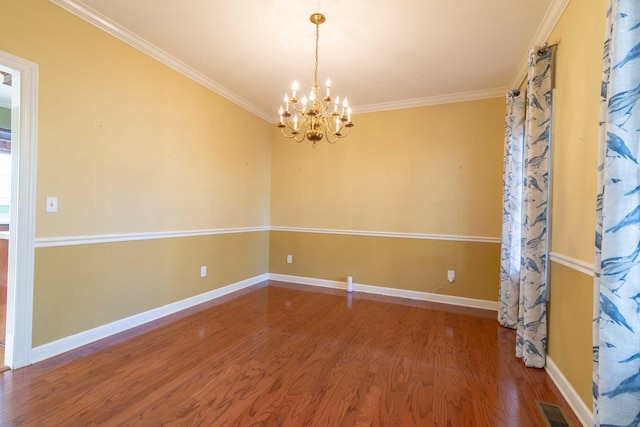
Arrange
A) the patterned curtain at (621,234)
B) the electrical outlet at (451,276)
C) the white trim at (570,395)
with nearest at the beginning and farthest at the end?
the patterned curtain at (621,234) → the white trim at (570,395) → the electrical outlet at (451,276)

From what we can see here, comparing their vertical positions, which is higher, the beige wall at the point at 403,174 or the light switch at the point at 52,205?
the beige wall at the point at 403,174

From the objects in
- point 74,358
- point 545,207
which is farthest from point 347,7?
point 74,358

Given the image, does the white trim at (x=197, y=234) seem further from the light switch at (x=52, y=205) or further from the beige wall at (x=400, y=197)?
the light switch at (x=52, y=205)

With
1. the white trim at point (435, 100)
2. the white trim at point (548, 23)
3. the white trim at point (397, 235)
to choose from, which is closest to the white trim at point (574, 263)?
the white trim at point (397, 235)

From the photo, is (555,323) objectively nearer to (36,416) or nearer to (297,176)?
(36,416)

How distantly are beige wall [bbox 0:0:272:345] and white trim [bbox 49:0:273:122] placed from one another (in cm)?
5

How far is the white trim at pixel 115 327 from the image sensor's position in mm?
2201

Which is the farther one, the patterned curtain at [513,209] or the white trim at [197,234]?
the patterned curtain at [513,209]

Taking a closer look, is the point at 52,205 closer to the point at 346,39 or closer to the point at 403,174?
the point at 346,39

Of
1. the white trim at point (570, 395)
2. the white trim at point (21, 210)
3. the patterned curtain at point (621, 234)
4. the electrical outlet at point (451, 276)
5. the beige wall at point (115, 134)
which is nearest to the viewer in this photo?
the patterned curtain at point (621, 234)

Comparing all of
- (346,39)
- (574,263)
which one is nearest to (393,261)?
(574,263)

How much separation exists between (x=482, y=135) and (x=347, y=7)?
7.99ft

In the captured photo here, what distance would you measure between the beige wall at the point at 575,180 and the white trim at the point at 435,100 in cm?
141

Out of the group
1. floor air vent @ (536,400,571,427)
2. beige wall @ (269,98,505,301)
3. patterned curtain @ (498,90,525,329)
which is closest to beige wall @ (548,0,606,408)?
floor air vent @ (536,400,571,427)
